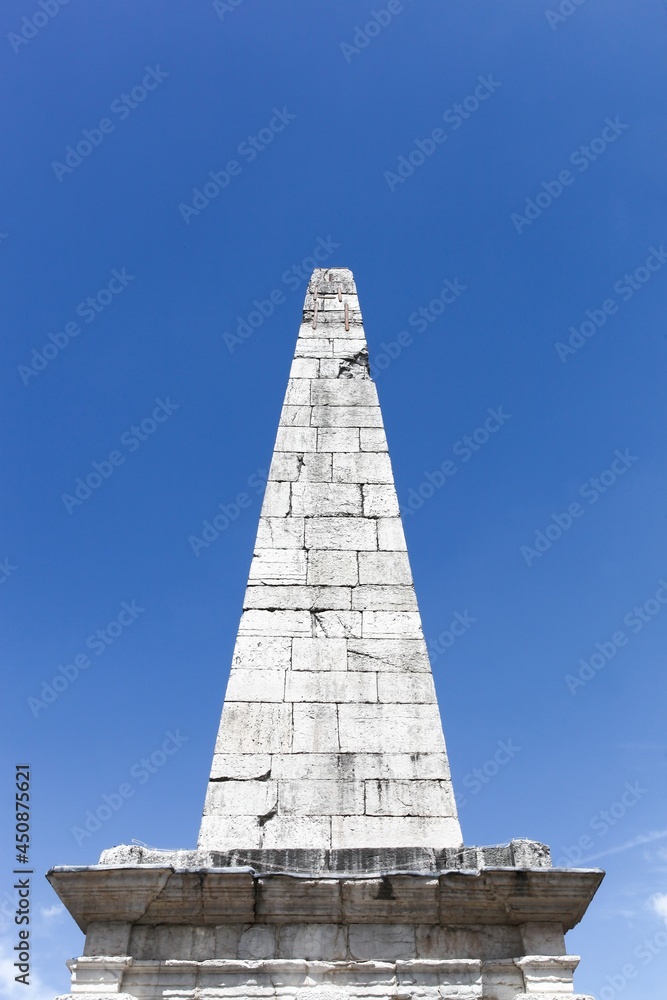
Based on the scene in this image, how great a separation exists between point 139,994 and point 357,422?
4897mm

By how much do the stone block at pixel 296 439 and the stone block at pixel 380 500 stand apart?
690 millimetres

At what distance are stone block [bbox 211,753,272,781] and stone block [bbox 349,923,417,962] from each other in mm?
1238

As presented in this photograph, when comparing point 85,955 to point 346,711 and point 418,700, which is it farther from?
point 418,700

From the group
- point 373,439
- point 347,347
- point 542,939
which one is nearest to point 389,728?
point 542,939

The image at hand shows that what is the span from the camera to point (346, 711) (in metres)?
6.06

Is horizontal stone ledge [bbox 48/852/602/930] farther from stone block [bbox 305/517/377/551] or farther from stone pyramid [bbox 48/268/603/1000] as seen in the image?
stone block [bbox 305/517/377/551]

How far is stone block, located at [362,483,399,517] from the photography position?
23.5 feet

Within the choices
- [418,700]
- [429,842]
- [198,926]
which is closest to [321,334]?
[418,700]

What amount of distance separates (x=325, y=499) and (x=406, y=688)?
6.15 feet

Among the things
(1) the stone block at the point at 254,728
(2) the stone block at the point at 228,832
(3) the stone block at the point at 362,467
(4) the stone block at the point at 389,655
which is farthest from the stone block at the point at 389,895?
(3) the stone block at the point at 362,467

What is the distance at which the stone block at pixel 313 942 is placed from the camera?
16.0 ft

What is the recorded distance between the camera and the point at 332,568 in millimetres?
6816

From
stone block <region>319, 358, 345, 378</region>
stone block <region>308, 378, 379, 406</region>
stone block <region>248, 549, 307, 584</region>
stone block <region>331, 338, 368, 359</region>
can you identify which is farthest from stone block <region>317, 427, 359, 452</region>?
stone block <region>248, 549, 307, 584</region>

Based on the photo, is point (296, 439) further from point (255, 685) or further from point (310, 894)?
point (310, 894)
